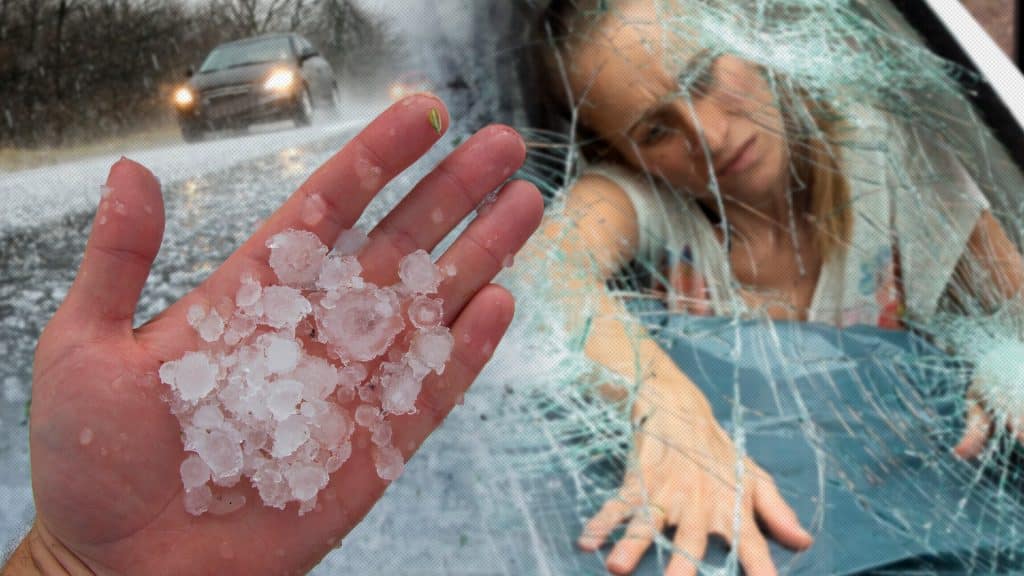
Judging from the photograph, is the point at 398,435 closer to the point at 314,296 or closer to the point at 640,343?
the point at 314,296

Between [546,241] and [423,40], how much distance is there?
0.85ft

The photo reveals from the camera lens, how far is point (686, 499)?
87 cm

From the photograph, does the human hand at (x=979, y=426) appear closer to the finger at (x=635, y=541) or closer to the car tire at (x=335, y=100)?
the finger at (x=635, y=541)

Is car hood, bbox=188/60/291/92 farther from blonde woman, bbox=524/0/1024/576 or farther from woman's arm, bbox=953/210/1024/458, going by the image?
woman's arm, bbox=953/210/1024/458

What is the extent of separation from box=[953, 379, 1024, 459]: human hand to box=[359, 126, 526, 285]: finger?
2.15 feet

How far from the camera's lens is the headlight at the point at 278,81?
853mm

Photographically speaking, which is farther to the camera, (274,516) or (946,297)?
(946,297)

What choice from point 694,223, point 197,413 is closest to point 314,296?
point 197,413

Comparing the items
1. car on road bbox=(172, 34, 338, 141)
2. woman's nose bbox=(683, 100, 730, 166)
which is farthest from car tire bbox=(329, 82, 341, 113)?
woman's nose bbox=(683, 100, 730, 166)

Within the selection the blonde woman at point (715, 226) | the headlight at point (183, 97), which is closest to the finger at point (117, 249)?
the headlight at point (183, 97)

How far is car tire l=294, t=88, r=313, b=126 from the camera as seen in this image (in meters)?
0.86

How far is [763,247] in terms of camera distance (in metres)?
0.96

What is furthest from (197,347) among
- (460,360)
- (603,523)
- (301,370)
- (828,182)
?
(828,182)

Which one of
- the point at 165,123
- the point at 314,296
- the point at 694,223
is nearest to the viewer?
the point at 314,296
